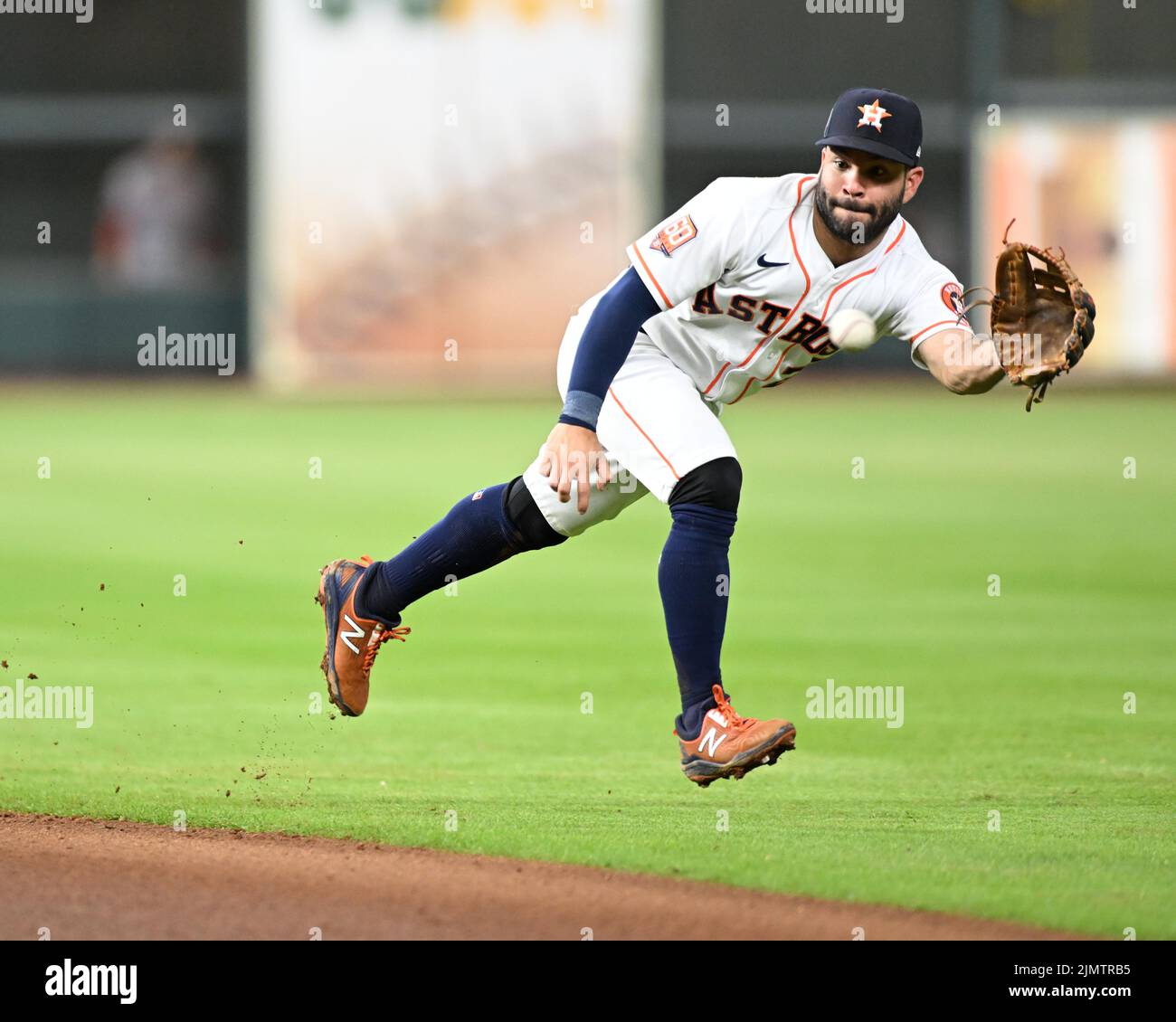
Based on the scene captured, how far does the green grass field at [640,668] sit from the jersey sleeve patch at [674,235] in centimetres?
161

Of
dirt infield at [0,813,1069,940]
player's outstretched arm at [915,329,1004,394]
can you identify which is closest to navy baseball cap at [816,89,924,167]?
player's outstretched arm at [915,329,1004,394]

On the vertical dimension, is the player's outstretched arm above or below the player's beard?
below

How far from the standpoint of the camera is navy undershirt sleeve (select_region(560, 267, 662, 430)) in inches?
207

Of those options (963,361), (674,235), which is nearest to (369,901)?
(674,235)

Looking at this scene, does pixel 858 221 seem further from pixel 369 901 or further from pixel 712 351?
pixel 369 901

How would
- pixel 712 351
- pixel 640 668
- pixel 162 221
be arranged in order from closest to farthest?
pixel 712 351
pixel 640 668
pixel 162 221

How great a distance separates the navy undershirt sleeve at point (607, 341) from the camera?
527 centimetres

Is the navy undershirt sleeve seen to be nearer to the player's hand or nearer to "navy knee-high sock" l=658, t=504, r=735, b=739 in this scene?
the player's hand

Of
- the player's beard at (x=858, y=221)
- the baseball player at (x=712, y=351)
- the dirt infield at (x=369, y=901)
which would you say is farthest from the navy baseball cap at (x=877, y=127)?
the dirt infield at (x=369, y=901)

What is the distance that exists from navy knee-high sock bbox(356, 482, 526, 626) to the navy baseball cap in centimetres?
144

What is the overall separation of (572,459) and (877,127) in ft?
3.95

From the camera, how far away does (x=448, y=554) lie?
19.1 feet

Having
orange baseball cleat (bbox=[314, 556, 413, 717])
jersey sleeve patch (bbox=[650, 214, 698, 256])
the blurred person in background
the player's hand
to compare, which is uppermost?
the blurred person in background
